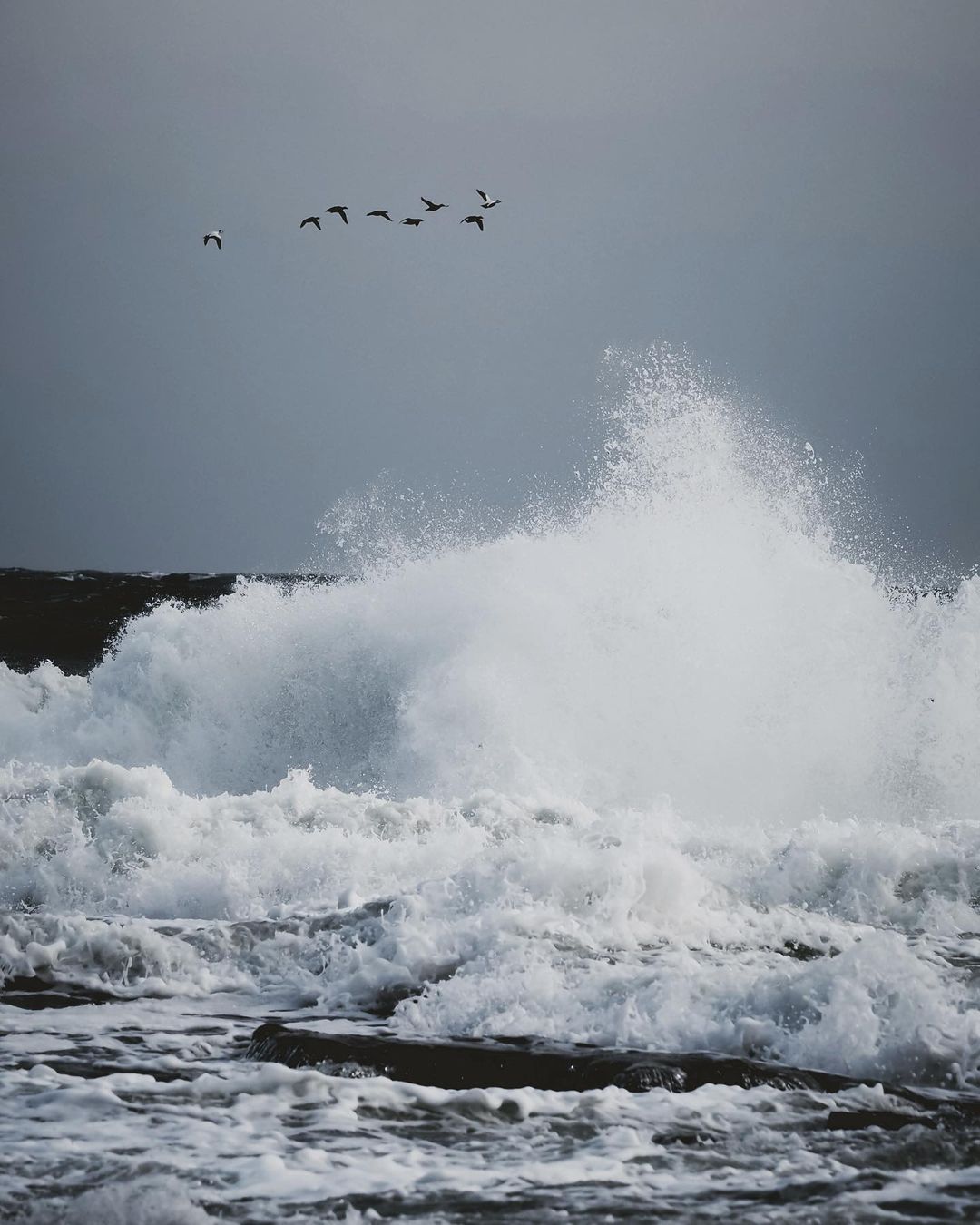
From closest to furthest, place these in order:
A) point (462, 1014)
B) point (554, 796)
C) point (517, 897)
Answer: point (462, 1014)
point (517, 897)
point (554, 796)

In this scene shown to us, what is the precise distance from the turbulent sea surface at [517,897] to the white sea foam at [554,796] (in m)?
0.03

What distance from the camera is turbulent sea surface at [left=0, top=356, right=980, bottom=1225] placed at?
415 centimetres

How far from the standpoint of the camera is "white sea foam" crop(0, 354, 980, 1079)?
→ 243 inches

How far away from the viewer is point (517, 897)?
7.59 meters

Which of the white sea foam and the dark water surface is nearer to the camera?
the dark water surface

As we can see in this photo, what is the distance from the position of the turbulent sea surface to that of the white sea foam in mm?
34

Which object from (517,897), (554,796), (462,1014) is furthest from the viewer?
(554,796)

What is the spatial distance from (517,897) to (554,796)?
3600 millimetres

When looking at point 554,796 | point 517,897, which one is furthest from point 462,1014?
point 554,796

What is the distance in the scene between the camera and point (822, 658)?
49.0 feet

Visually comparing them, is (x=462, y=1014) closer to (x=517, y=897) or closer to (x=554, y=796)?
(x=517, y=897)

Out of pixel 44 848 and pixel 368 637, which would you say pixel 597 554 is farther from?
pixel 44 848

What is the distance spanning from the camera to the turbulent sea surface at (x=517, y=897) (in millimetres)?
4148

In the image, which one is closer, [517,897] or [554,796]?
[517,897]
